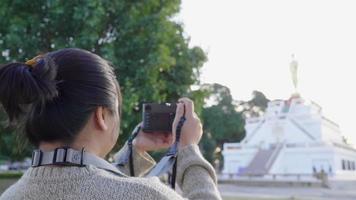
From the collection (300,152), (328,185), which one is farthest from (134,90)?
(300,152)

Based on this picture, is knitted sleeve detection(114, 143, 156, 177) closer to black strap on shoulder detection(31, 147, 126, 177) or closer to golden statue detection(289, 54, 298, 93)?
black strap on shoulder detection(31, 147, 126, 177)

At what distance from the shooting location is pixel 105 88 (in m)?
1.39

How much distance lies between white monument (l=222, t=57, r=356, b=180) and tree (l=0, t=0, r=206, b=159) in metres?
25.0

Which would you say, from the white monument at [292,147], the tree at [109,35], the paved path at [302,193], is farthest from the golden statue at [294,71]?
the tree at [109,35]

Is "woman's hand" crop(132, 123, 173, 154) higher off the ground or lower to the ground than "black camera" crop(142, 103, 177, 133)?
lower

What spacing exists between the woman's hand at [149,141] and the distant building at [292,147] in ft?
111

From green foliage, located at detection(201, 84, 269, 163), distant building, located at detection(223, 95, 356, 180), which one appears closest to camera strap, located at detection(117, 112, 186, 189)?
distant building, located at detection(223, 95, 356, 180)

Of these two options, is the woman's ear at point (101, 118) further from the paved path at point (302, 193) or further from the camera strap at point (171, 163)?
the paved path at point (302, 193)

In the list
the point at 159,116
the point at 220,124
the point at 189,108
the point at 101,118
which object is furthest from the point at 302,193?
the point at 220,124

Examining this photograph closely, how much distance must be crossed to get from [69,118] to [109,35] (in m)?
10.7

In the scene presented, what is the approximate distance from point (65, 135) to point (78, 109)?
8cm

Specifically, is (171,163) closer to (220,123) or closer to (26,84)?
(26,84)

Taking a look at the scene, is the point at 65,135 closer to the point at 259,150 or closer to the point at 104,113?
the point at 104,113

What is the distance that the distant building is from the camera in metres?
37.0
